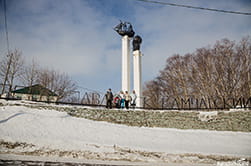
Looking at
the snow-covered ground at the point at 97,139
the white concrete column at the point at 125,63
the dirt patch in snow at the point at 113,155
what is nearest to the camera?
the dirt patch in snow at the point at 113,155

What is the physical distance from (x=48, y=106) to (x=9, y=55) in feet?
44.6

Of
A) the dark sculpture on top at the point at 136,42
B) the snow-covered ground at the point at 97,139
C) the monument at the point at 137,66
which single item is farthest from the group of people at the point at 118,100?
the dark sculpture on top at the point at 136,42

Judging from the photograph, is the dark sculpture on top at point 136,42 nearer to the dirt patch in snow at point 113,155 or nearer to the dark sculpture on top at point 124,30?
the dark sculpture on top at point 124,30

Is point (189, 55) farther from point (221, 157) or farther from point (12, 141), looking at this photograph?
point (12, 141)

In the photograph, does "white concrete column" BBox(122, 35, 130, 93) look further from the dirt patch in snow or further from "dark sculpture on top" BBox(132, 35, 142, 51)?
the dirt patch in snow

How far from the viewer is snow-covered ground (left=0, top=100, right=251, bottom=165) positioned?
6.23 m

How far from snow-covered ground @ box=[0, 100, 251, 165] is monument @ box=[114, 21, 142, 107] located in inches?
348

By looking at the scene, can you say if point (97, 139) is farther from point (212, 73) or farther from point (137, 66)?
point (212, 73)

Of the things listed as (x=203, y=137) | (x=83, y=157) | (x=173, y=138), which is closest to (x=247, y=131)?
(x=203, y=137)

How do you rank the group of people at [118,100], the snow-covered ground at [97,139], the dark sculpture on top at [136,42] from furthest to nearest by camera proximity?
1. the dark sculpture on top at [136,42]
2. the group of people at [118,100]
3. the snow-covered ground at [97,139]

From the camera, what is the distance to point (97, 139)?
7836 mm

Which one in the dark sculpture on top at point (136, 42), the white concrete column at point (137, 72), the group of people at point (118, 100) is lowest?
the group of people at point (118, 100)

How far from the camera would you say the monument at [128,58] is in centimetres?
1897

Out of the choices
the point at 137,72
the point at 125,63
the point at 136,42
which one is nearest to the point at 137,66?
the point at 137,72
